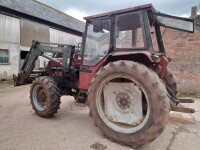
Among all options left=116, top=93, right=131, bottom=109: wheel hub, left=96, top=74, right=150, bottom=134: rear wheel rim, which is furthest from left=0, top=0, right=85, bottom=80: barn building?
left=116, top=93, right=131, bottom=109: wheel hub

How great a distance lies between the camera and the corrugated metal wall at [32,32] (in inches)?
515

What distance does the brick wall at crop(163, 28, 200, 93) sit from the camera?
24.3 ft

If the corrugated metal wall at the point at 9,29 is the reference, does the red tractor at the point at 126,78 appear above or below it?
below

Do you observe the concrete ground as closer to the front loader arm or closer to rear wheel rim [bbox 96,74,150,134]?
rear wheel rim [bbox 96,74,150,134]

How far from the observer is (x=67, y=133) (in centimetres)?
336

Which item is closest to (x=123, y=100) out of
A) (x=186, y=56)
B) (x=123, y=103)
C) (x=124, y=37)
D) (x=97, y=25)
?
(x=123, y=103)

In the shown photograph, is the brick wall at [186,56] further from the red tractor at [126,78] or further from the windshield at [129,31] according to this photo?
the windshield at [129,31]

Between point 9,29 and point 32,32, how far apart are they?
198 cm

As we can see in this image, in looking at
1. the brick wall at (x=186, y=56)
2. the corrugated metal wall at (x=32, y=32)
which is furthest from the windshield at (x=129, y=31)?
the corrugated metal wall at (x=32, y=32)

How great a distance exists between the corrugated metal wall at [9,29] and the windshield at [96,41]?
32.7 feet

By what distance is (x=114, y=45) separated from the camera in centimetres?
327

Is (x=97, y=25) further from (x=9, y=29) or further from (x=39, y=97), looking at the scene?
(x=9, y=29)

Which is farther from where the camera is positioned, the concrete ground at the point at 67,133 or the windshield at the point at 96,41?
the windshield at the point at 96,41

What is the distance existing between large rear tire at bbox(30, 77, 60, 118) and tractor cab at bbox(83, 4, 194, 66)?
0.99 m
